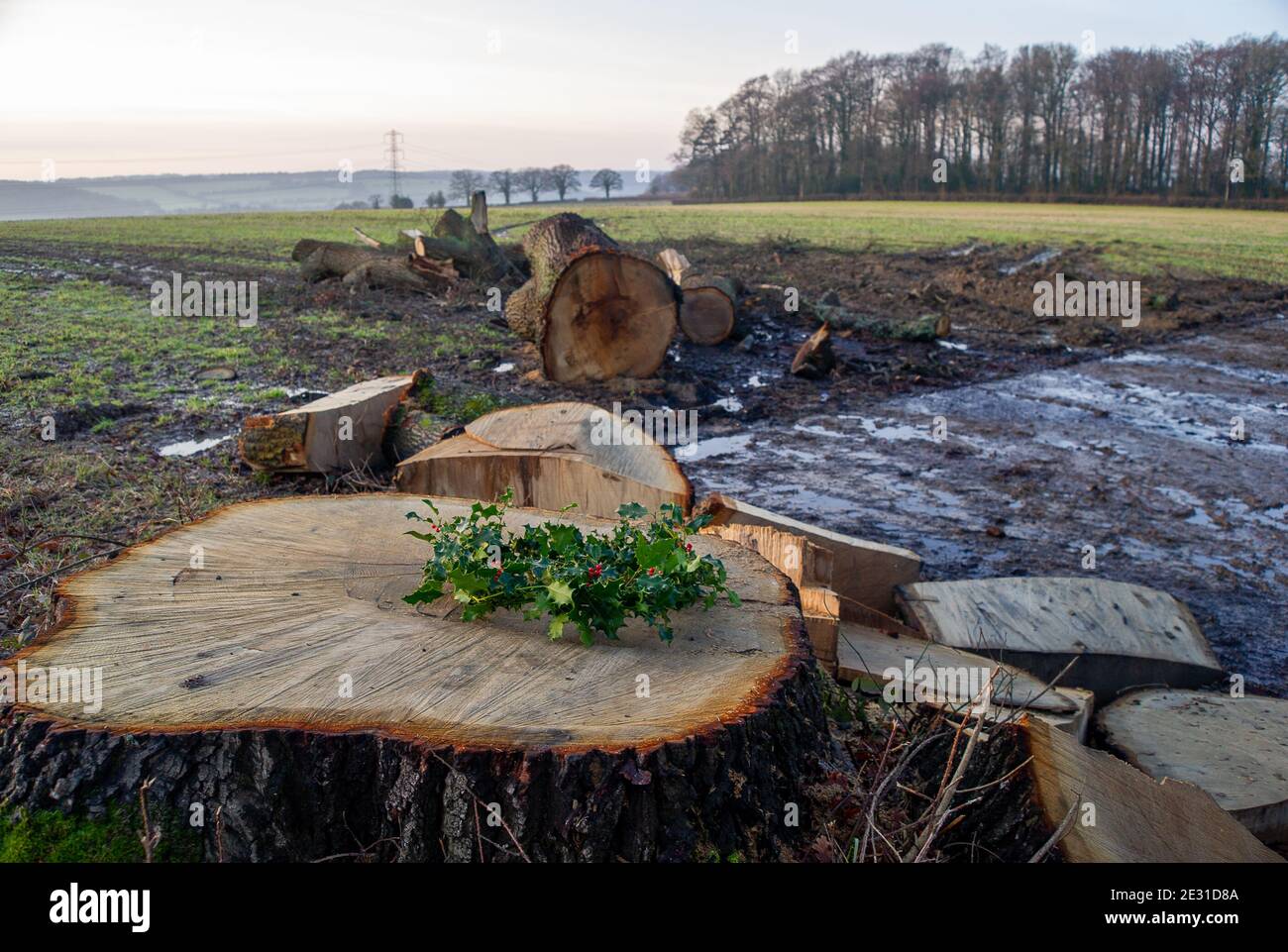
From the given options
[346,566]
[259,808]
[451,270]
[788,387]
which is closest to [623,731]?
[259,808]

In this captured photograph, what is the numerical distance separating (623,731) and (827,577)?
2.23 m

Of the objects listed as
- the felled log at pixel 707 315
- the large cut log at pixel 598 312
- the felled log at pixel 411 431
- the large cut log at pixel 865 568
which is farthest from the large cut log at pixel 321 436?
the felled log at pixel 707 315

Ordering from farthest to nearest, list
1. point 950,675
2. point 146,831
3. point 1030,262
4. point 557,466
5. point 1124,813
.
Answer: point 1030,262
point 557,466
point 950,675
point 1124,813
point 146,831

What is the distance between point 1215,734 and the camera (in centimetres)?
340

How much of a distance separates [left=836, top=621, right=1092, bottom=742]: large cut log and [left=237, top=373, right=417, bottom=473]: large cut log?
3.65m

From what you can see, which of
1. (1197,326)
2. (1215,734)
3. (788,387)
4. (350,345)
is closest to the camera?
(1215,734)

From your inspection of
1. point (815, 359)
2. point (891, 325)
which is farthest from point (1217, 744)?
point (891, 325)

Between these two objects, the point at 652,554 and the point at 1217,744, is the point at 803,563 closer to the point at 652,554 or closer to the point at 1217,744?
the point at 652,554

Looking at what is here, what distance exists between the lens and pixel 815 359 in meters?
10.7

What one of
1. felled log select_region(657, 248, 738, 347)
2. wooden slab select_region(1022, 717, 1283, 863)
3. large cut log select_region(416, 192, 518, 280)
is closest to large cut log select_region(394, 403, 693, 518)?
wooden slab select_region(1022, 717, 1283, 863)

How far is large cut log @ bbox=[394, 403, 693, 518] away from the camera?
4836mm

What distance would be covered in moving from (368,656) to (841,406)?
24.9 ft

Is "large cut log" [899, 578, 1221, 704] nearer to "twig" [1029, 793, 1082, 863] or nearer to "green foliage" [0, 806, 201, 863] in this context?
"twig" [1029, 793, 1082, 863]
